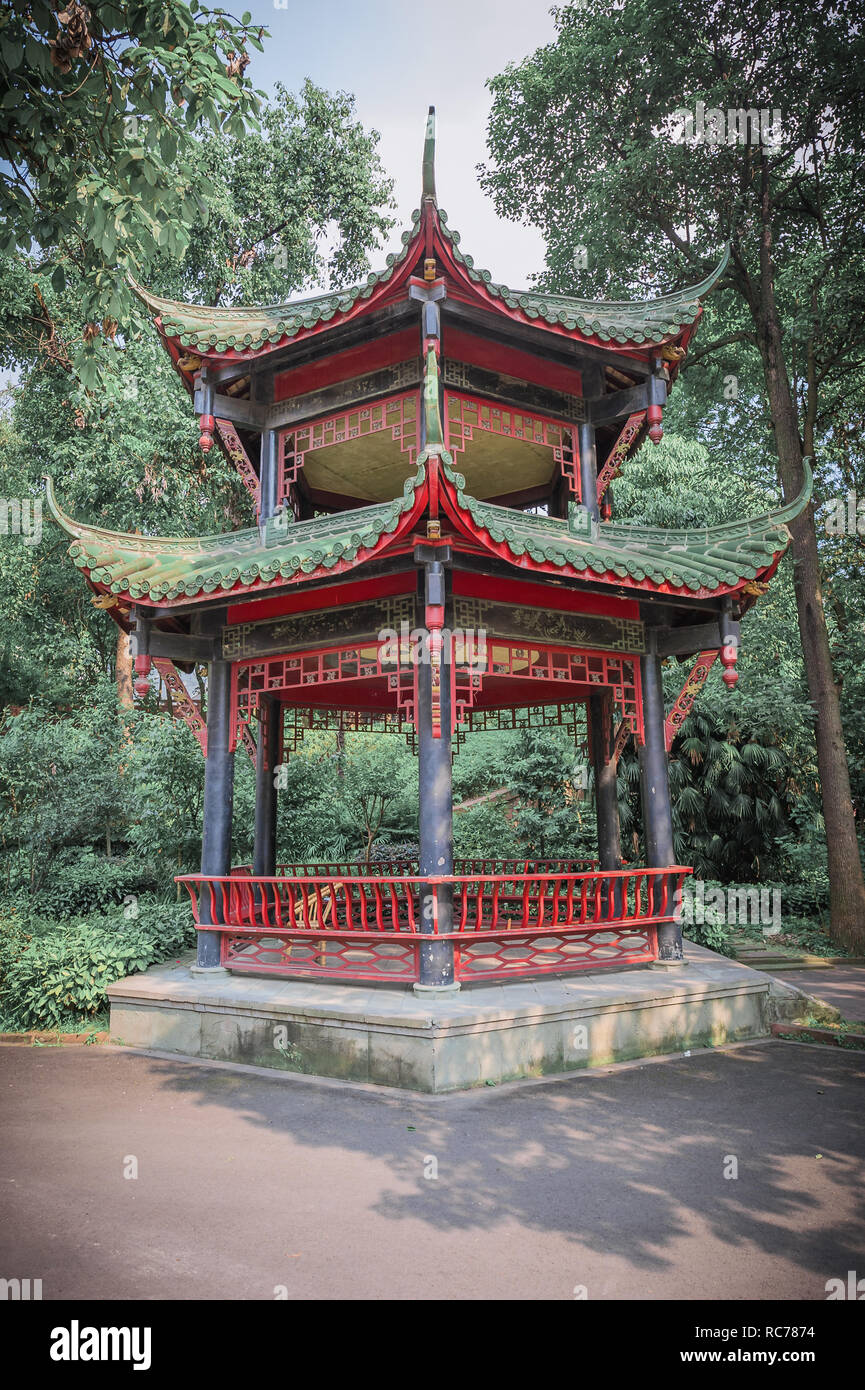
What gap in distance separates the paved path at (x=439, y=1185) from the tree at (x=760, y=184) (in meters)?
7.70

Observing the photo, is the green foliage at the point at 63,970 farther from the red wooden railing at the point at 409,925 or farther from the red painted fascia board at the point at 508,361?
the red painted fascia board at the point at 508,361

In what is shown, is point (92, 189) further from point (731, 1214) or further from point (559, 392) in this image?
point (731, 1214)

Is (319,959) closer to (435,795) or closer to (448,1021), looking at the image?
(448,1021)

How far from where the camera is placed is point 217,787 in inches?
342

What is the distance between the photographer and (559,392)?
9203 millimetres

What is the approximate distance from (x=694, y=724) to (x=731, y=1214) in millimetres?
12121

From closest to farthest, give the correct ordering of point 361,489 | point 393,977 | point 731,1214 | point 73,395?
point 731,1214 → point 393,977 → point 361,489 → point 73,395

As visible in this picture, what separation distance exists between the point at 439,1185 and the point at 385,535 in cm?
454

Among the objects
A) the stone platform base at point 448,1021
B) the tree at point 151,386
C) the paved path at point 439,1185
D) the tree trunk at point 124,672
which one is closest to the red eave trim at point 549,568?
the stone platform base at point 448,1021

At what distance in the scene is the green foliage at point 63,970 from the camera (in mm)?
8695

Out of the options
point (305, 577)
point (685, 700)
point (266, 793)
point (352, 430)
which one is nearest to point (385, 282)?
point (352, 430)

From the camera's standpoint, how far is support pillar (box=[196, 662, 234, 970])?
28.1ft

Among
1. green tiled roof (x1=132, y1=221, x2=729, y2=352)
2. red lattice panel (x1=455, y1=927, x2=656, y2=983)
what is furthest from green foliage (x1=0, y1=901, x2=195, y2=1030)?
green tiled roof (x1=132, y1=221, x2=729, y2=352)

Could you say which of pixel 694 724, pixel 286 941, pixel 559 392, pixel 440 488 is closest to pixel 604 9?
pixel 559 392
